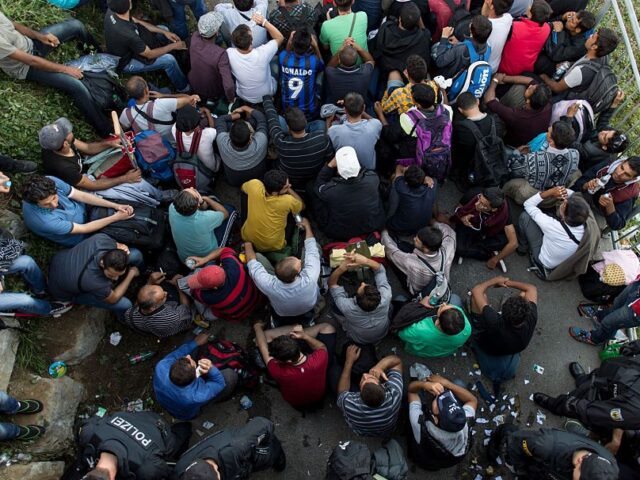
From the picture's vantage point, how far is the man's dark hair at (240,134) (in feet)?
19.6

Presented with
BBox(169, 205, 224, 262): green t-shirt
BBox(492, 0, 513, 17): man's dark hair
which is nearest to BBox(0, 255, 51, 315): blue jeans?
BBox(169, 205, 224, 262): green t-shirt

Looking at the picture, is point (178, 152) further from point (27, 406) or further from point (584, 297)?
point (584, 297)

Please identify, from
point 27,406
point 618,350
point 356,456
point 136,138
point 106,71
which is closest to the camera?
point 356,456

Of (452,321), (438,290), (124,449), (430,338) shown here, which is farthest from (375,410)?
(124,449)

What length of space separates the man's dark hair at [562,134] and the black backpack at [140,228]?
5.34m

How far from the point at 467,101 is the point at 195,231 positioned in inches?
158

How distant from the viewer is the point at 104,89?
6773 millimetres

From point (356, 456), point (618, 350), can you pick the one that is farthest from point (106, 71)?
point (618, 350)

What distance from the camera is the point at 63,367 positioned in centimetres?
571

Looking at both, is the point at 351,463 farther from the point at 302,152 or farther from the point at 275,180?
the point at 302,152

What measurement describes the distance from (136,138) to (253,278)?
8.85ft

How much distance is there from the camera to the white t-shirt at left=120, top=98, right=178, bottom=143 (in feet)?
21.2

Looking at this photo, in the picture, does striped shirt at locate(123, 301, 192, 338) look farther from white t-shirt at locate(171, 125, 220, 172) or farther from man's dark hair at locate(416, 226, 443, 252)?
man's dark hair at locate(416, 226, 443, 252)

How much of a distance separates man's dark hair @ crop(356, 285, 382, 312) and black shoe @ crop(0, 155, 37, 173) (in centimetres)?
430
